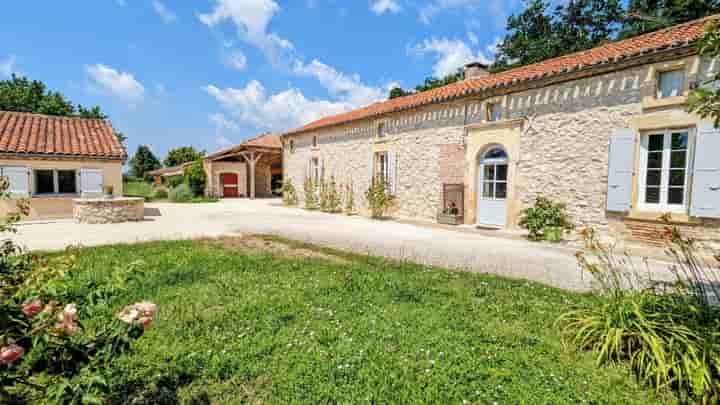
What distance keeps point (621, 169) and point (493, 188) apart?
3.12 metres

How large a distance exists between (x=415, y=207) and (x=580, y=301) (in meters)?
8.09

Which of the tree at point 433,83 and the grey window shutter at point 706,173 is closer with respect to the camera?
the grey window shutter at point 706,173

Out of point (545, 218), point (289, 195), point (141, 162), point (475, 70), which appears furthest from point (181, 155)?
point (545, 218)

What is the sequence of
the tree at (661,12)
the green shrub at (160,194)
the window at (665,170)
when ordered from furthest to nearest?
1. the green shrub at (160,194)
2. the tree at (661,12)
3. the window at (665,170)

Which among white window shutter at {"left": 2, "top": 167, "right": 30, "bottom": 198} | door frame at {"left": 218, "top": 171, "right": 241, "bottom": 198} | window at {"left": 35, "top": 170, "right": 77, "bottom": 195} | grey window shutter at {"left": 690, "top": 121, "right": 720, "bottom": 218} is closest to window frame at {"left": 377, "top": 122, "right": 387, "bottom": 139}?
grey window shutter at {"left": 690, "top": 121, "right": 720, "bottom": 218}

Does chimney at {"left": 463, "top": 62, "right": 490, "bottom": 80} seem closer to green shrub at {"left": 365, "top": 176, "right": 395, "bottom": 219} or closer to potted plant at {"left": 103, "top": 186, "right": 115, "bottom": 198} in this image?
green shrub at {"left": 365, "top": 176, "right": 395, "bottom": 219}

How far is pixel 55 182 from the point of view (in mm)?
11875

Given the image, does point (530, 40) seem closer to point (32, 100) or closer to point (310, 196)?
point (310, 196)

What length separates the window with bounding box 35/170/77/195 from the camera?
11711 mm

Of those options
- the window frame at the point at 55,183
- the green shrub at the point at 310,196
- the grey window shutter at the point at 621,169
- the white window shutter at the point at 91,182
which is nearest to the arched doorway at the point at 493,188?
the grey window shutter at the point at 621,169

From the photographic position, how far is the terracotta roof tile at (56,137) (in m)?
11.4

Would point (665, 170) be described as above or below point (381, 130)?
below

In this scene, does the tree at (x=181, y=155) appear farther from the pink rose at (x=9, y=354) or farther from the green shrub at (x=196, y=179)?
the pink rose at (x=9, y=354)

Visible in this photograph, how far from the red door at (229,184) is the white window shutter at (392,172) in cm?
1549
